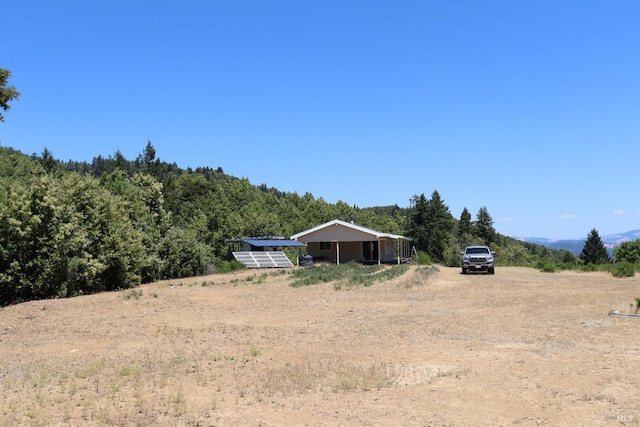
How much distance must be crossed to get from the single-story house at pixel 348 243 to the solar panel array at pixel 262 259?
466 cm

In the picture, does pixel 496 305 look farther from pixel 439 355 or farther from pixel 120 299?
pixel 120 299

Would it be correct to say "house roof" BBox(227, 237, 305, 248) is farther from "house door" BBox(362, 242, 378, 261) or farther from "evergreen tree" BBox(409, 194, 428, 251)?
"evergreen tree" BBox(409, 194, 428, 251)

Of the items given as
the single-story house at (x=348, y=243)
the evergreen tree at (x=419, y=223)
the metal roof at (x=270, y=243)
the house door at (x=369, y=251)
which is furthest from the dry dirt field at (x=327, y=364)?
the evergreen tree at (x=419, y=223)

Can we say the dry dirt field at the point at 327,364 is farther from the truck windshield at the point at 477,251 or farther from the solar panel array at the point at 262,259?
the solar panel array at the point at 262,259

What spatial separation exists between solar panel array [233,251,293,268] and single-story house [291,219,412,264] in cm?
466

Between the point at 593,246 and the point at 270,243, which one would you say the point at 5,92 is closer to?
the point at 270,243

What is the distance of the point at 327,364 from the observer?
8.24 m

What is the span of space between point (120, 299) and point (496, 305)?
1327 cm

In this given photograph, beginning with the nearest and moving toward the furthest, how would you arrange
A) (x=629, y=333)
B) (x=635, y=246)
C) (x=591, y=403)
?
(x=591, y=403)
(x=629, y=333)
(x=635, y=246)

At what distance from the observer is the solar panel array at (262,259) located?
111 ft

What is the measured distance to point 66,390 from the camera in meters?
6.96

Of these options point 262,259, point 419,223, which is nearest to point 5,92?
point 262,259

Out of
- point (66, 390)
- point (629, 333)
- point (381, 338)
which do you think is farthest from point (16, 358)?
point (629, 333)

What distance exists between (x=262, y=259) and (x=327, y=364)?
26.8 m
